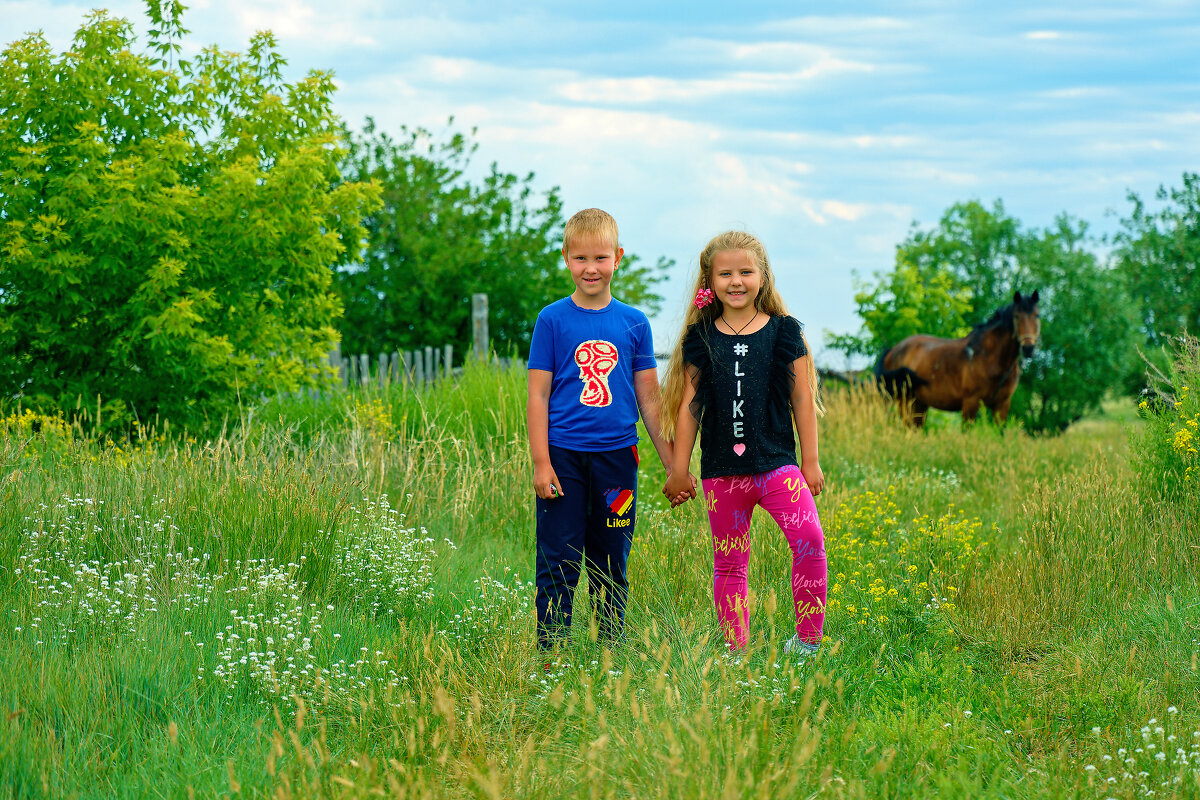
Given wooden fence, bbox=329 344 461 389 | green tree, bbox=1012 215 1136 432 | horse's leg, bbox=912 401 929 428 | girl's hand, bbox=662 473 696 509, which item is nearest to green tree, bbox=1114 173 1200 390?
green tree, bbox=1012 215 1136 432

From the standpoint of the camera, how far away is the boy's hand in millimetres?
4254

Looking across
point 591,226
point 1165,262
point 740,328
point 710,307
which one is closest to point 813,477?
point 740,328

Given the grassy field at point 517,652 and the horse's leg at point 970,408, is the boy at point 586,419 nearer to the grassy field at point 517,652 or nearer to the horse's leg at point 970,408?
the grassy field at point 517,652

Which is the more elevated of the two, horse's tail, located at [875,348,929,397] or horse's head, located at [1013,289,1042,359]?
horse's head, located at [1013,289,1042,359]

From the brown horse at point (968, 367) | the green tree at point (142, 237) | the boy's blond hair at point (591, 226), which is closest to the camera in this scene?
the boy's blond hair at point (591, 226)

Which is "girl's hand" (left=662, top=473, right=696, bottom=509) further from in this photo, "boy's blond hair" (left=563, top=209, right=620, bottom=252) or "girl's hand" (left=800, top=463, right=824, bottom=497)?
"boy's blond hair" (left=563, top=209, right=620, bottom=252)

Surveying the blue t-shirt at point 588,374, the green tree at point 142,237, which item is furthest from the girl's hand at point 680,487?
the green tree at point 142,237

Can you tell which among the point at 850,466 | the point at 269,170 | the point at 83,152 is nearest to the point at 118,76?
the point at 83,152

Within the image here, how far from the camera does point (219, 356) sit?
1027cm

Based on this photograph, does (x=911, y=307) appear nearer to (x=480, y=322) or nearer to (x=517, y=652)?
(x=480, y=322)

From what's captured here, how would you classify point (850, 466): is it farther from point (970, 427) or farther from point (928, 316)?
point (928, 316)

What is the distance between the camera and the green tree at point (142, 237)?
1027 cm

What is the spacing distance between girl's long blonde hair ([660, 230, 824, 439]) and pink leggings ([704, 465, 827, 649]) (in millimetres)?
377

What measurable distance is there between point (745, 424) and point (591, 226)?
108cm
